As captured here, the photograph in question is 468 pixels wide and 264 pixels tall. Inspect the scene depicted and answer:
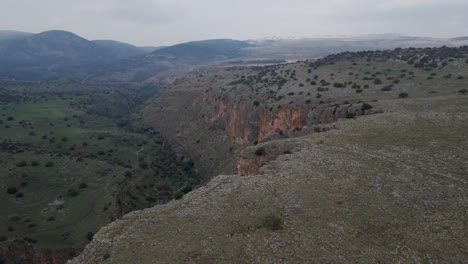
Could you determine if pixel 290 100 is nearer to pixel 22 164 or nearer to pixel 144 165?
pixel 144 165

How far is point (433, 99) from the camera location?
148 feet

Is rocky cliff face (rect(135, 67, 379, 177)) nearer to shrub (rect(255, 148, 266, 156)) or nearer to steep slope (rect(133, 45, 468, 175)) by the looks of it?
steep slope (rect(133, 45, 468, 175))

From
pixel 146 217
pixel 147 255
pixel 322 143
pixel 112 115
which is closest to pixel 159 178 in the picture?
pixel 322 143

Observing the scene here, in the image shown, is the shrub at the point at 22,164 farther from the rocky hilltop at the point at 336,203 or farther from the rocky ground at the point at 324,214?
the rocky ground at the point at 324,214

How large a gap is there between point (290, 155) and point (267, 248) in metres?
12.7

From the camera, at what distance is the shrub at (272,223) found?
2067cm

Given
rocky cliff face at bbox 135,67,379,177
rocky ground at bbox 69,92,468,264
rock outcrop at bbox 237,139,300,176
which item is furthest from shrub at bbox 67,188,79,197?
rocky ground at bbox 69,92,468,264

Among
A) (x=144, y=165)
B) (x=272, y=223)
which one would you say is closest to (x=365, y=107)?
(x=272, y=223)

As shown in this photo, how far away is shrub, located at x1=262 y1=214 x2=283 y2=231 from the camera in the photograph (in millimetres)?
20672

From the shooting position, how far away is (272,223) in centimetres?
2084

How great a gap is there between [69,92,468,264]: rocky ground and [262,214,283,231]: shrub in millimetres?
53

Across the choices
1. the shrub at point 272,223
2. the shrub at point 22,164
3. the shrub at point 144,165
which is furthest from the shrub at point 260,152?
the shrub at point 22,164

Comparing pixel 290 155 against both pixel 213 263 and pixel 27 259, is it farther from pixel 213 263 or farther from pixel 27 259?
pixel 27 259

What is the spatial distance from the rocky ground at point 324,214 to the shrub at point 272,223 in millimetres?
53
